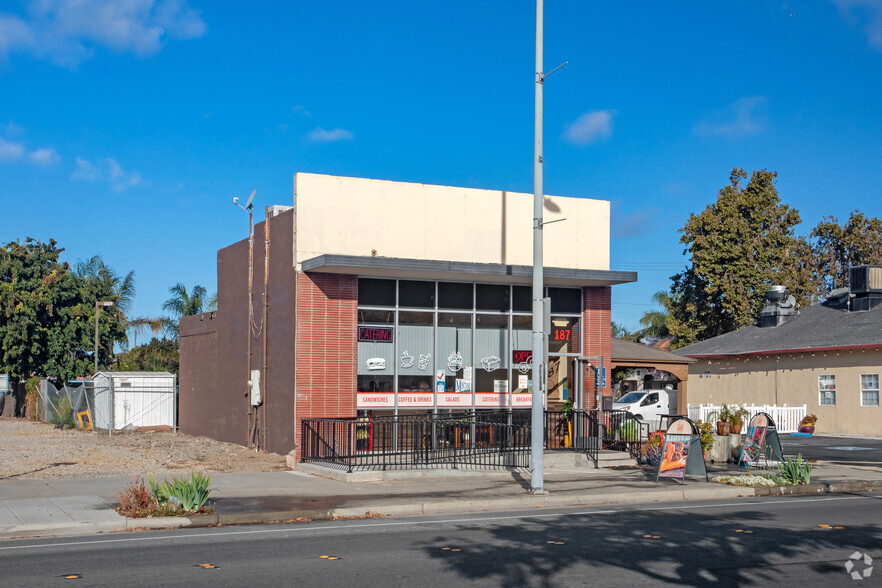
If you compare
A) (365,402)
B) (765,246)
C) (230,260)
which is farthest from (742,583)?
(765,246)

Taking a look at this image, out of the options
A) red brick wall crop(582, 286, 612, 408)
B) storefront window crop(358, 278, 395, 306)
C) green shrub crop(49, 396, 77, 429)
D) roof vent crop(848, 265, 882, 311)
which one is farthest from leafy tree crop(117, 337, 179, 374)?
roof vent crop(848, 265, 882, 311)

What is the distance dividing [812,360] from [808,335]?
1452 millimetres

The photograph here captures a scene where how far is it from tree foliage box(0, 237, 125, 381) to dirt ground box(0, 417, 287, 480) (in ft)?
66.7

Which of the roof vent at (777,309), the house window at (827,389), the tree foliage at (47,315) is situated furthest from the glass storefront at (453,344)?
the tree foliage at (47,315)

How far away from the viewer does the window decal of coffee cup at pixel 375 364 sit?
21.2m

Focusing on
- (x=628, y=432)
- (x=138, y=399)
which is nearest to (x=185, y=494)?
(x=628, y=432)

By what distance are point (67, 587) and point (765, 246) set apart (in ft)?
161

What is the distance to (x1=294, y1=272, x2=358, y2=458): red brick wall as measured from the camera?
2045 cm

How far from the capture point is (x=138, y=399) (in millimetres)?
32031

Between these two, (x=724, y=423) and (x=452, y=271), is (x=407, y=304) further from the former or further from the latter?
(x=724, y=423)

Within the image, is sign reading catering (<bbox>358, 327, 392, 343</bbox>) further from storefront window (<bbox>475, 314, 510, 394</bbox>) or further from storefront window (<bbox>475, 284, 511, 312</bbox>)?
storefront window (<bbox>475, 284, 511, 312</bbox>)

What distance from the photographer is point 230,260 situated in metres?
26.2

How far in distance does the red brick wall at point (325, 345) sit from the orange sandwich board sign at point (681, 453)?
7268mm

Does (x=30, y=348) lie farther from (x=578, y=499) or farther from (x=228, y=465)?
(x=578, y=499)
